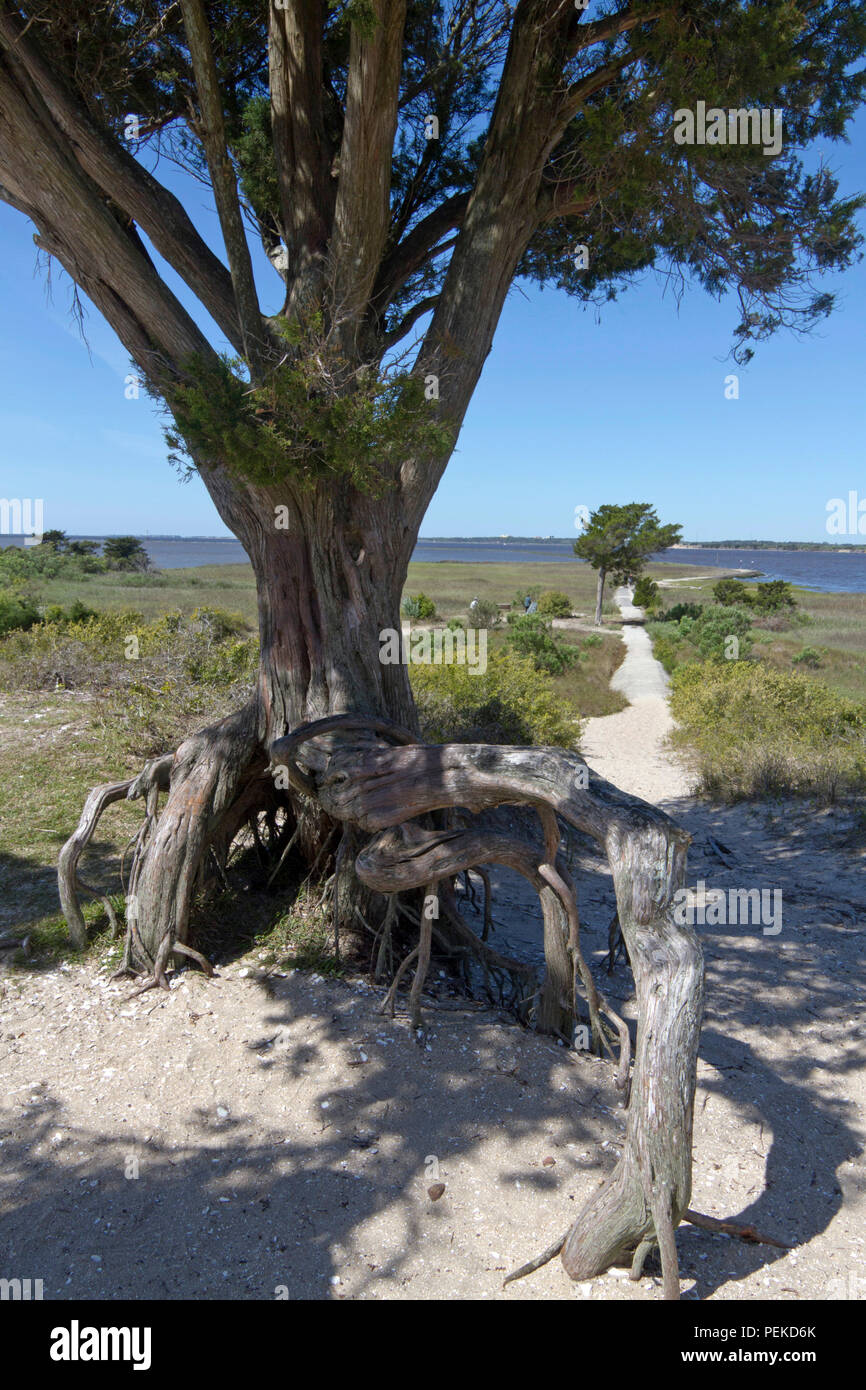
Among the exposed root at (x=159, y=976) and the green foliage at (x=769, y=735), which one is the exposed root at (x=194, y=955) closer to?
the exposed root at (x=159, y=976)

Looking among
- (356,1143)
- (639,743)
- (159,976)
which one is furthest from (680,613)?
(356,1143)

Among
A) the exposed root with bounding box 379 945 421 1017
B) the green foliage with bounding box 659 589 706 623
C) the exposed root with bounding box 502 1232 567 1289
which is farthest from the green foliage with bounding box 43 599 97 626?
the green foliage with bounding box 659 589 706 623

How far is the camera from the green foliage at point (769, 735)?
32.5ft

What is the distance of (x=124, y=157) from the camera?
457cm

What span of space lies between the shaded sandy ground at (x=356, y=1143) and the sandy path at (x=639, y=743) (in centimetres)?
537

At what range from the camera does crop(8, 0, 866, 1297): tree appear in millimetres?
4031

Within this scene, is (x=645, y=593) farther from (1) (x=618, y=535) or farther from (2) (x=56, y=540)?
(2) (x=56, y=540)

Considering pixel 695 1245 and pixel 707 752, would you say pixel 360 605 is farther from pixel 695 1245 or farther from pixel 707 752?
pixel 707 752

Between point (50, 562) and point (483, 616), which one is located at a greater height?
point (50, 562)

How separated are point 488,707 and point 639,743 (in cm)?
552

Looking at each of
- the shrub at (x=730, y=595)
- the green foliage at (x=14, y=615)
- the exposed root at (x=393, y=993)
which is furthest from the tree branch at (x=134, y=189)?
the shrub at (x=730, y=595)

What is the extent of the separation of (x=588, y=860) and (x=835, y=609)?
47.2 meters

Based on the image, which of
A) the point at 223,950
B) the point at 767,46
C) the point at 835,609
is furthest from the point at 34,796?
the point at 835,609

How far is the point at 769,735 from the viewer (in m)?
11.0
